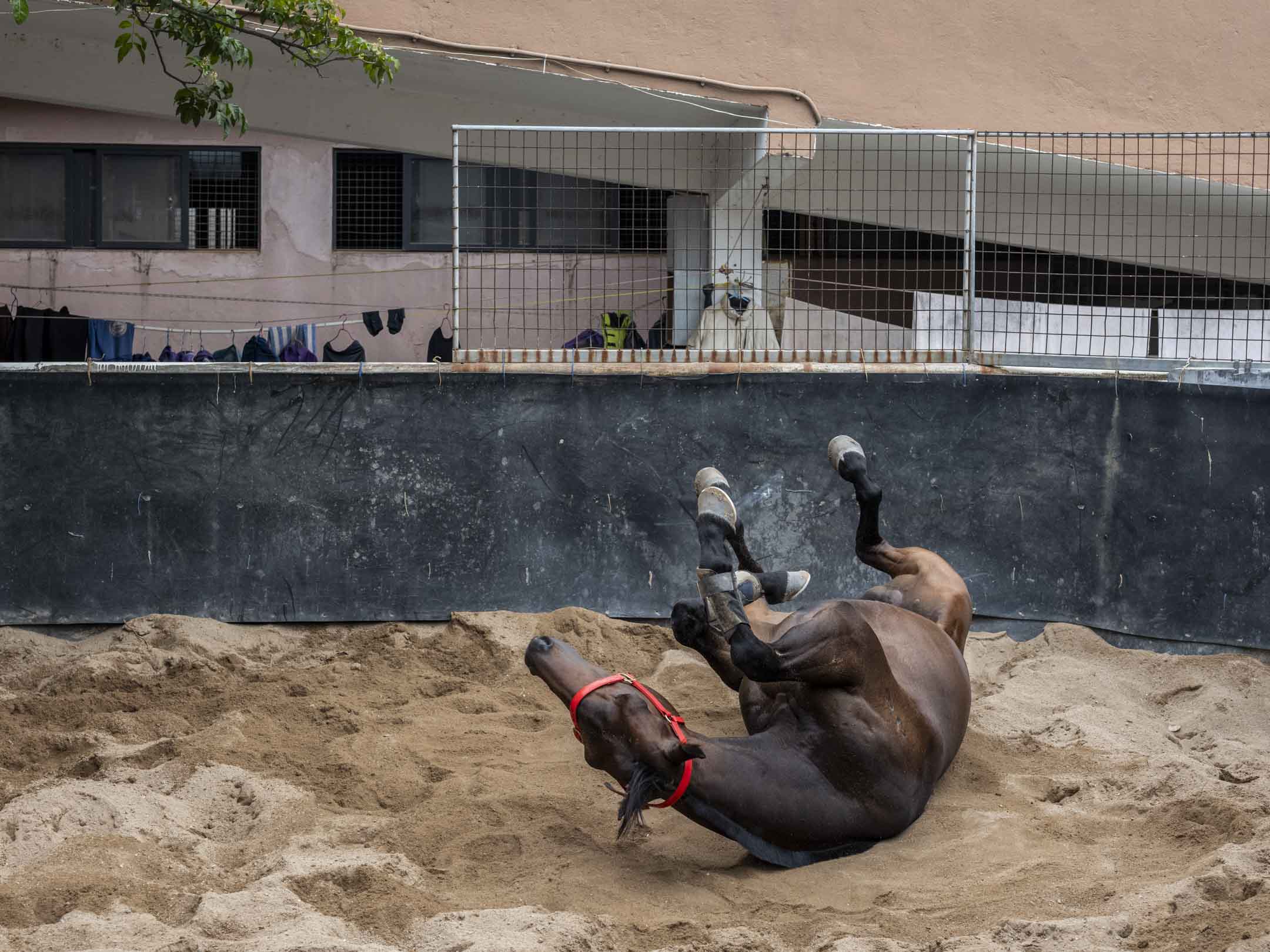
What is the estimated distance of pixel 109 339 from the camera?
493 inches

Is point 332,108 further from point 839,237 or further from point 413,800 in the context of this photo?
point 413,800

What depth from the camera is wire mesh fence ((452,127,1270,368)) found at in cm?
721

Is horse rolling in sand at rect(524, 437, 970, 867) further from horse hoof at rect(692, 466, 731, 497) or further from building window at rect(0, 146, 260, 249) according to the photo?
building window at rect(0, 146, 260, 249)

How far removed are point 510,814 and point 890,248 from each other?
181 inches

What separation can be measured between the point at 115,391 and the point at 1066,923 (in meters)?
5.20

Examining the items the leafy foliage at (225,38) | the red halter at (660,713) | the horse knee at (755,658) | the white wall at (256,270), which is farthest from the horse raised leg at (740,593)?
the white wall at (256,270)

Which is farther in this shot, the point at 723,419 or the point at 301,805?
the point at 723,419

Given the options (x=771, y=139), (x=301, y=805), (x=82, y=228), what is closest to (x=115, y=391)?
(x=301, y=805)

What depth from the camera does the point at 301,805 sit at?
14.4 feet

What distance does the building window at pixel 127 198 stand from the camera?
13.3 metres

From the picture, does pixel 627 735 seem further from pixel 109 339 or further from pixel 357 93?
pixel 109 339

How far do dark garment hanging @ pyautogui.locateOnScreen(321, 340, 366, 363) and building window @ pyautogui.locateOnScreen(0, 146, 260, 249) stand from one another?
5.79 feet

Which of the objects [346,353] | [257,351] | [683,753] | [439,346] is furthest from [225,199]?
[683,753]

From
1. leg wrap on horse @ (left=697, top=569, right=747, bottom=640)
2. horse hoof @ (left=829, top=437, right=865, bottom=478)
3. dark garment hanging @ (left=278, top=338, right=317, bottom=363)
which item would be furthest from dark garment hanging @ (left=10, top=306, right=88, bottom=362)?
leg wrap on horse @ (left=697, top=569, right=747, bottom=640)
